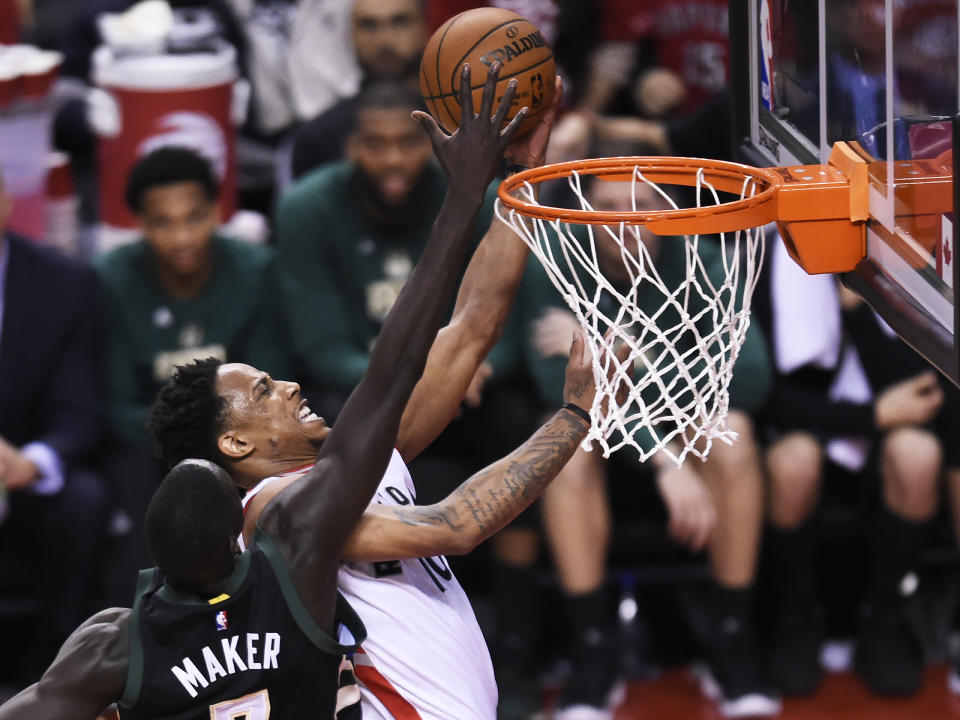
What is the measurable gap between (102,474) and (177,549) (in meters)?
2.67

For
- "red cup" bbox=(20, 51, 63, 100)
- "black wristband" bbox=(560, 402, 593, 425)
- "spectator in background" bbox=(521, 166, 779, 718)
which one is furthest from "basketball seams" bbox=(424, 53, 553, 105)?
"red cup" bbox=(20, 51, 63, 100)

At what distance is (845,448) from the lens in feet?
17.1

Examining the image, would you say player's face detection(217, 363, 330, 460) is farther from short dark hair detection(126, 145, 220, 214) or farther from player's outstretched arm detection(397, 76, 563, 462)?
short dark hair detection(126, 145, 220, 214)

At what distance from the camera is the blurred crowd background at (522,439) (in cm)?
498

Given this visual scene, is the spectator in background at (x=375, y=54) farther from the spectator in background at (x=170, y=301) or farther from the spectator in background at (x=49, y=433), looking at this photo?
the spectator in background at (x=49, y=433)

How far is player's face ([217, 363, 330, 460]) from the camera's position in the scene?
3066 millimetres

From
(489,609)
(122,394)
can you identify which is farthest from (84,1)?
(489,609)

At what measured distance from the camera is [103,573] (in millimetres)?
5113

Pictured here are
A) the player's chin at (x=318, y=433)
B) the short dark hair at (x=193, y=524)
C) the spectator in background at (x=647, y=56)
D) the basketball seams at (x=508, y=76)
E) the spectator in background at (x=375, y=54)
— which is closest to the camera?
the short dark hair at (x=193, y=524)

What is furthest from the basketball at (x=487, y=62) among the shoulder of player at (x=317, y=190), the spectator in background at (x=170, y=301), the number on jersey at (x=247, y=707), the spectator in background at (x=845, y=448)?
the spectator in background at (x=845, y=448)

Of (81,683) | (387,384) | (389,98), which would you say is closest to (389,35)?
(389,98)

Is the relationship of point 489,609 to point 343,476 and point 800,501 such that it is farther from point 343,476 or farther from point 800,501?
point 343,476

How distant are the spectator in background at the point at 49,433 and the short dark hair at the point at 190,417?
1.95 m

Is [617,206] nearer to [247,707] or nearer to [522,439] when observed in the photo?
[522,439]
